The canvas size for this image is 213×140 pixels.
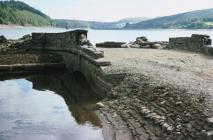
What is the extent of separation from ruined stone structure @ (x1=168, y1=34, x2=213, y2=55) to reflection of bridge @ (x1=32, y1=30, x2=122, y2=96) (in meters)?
5.94

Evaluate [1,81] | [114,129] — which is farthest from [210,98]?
[1,81]

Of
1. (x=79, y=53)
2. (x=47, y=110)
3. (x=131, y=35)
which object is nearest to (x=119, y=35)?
(x=131, y=35)

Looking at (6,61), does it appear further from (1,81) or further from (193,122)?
(193,122)

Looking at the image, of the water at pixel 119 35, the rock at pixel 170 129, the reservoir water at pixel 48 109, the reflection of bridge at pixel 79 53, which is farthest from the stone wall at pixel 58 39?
the water at pixel 119 35

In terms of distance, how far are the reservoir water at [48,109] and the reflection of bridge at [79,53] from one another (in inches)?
25.9

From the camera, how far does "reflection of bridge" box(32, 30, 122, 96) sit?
18.2 m

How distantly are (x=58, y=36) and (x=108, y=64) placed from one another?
10.8m

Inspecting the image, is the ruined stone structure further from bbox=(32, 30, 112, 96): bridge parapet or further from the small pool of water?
the small pool of water

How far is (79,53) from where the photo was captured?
23.2 metres

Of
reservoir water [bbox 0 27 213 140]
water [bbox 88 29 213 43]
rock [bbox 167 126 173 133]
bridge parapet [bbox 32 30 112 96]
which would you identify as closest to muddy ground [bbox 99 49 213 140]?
rock [bbox 167 126 173 133]

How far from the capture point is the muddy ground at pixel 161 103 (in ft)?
33.3

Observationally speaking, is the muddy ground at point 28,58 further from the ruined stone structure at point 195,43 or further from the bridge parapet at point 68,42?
the ruined stone structure at point 195,43

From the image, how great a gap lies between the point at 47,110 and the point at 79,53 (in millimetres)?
7464

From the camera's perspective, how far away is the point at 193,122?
32.7 feet
